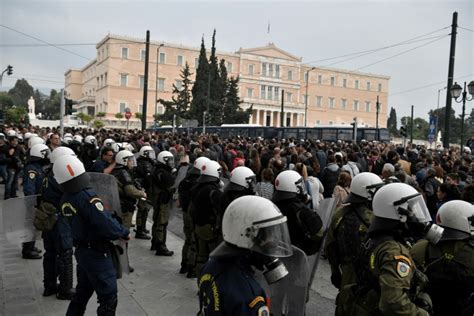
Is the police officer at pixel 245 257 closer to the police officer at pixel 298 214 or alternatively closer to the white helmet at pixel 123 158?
the police officer at pixel 298 214

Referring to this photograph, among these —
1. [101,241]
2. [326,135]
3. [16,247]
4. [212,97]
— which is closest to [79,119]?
[212,97]

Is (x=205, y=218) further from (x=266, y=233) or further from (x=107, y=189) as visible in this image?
(x=266, y=233)

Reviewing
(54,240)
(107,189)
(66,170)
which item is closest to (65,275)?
(54,240)

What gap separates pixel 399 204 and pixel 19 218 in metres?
4.66

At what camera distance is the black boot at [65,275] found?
5.31 meters

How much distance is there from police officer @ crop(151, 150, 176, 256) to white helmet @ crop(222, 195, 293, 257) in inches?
201

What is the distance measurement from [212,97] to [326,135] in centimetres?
2348

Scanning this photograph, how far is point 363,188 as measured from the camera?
13.4ft

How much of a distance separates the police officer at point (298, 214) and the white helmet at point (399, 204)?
130 centimetres

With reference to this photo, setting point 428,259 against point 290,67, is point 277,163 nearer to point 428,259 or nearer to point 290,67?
point 428,259

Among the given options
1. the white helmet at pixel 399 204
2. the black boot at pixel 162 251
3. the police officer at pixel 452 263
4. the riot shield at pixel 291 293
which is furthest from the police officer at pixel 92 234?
the black boot at pixel 162 251

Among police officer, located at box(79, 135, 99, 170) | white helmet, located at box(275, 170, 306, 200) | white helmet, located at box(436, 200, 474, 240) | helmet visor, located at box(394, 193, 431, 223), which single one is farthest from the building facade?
helmet visor, located at box(394, 193, 431, 223)

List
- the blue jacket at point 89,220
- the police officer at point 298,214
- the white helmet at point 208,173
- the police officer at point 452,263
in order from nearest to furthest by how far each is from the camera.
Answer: the police officer at point 452,263 < the blue jacket at point 89,220 < the police officer at point 298,214 < the white helmet at point 208,173

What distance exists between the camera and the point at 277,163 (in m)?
8.79
